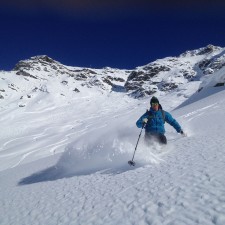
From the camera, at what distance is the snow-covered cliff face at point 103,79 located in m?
94.6

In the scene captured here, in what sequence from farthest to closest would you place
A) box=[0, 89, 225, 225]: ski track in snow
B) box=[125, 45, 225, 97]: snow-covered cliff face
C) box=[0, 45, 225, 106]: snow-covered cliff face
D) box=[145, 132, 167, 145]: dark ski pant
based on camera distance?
box=[125, 45, 225, 97]: snow-covered cliff face
box=[0, 45, 225, 106]: snow-covered cliff face
box=[145, 132, 167, 145]: dark ski pant
box=[0, 89, 225, 225]: ski track in snow

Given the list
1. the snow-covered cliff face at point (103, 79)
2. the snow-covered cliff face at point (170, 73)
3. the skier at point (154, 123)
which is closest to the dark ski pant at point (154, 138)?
the skier at point (154, 123)

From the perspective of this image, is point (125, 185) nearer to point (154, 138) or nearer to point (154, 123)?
point (154, 138)

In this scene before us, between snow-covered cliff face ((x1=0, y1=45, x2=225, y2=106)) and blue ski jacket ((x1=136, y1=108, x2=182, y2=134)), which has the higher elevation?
snow-covered cliff face ((x1=0, y1=45, x2=225, y2=106))

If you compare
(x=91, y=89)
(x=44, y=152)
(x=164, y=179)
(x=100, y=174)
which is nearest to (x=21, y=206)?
(x=100, y=174)

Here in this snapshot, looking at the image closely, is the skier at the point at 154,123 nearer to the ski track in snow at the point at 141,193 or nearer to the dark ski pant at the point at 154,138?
the dark ski pant at the point at 154,138

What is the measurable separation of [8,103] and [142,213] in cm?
8458

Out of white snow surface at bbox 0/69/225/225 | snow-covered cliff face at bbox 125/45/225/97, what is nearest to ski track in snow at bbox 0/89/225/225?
white snow surface at bbox 0/69/225/225

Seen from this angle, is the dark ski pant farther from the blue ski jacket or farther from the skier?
the blue ski jacket

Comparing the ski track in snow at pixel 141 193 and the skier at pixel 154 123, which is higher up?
the skier at pixel 154 123

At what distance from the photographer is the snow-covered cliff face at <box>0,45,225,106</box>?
94.6 metres

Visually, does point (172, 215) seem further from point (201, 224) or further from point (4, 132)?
point (4, 132)

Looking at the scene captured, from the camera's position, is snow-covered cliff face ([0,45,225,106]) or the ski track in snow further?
snow-covered cliff face ([0,45,225,106])

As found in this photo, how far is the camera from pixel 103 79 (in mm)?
117812
